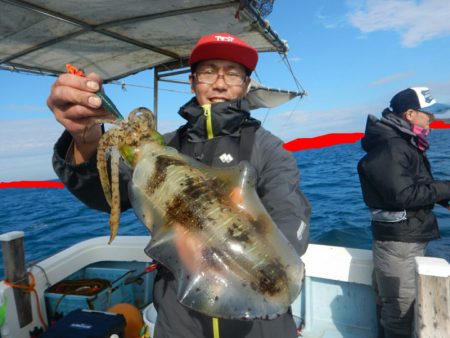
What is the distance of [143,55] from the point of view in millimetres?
7234

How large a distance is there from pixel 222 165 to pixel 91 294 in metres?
4.00

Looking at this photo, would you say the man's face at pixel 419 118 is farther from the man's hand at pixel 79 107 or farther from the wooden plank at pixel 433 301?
the man's hand at pixel 79 107

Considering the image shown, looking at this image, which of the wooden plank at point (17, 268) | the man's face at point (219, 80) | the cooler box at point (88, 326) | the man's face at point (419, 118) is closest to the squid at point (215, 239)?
the man's face at point (219, 80)

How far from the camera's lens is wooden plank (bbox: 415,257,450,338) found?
2.82 metres

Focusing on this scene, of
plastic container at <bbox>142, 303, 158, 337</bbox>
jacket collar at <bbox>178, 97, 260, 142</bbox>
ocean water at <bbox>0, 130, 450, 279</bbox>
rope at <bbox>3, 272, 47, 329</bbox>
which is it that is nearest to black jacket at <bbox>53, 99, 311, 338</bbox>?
jacket collar at <bbox>178, 97, 260, 142</bbox>

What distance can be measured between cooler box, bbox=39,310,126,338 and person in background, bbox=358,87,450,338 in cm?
349

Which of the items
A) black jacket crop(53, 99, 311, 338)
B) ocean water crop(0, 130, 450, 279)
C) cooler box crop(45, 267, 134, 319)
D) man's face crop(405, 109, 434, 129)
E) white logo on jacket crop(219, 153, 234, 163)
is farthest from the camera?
ocean water crop(0, 130, 450, 279)

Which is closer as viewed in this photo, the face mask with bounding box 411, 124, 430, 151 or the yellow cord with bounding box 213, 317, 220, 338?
the yellow cord with bounding box 213, 317, 220, 338

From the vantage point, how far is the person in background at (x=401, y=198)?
13.6 ft

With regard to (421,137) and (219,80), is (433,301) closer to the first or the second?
(421,137)

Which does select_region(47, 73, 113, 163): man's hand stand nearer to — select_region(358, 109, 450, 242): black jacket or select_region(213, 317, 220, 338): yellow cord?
select_region(213, 317, 220, 338): yellow cord

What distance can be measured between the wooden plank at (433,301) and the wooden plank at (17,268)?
494 centimetres

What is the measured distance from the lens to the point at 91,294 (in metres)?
5.08

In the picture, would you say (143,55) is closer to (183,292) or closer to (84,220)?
(183,292)
